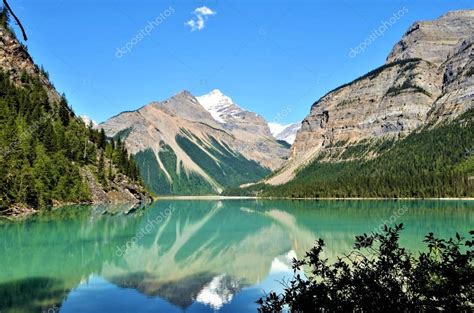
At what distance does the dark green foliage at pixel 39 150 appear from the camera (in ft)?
236

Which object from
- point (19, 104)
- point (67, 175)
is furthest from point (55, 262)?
point (19, 104)

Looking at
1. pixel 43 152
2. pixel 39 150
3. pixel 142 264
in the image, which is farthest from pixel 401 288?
pixel 43 152

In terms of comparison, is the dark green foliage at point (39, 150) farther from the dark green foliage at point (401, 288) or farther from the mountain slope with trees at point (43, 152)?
the dark green foliage at point (401, 288)

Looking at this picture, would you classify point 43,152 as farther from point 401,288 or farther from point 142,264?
point 401,288

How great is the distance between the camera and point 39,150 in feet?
280

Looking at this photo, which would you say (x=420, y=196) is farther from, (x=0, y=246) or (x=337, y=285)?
(x=337, y=285)

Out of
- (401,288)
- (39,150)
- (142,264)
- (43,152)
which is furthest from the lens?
(43,152)

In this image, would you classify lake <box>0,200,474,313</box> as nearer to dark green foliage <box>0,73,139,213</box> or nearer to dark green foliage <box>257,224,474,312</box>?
dark green foliage <box>257,224,474,312</box>

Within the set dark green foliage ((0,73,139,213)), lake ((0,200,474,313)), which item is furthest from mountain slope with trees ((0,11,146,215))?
lake ((0,200,474,313))

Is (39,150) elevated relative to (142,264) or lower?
elevated

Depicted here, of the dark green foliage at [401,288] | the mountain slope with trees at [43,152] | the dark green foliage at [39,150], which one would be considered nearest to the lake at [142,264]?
the dark green foliage at [401,288]

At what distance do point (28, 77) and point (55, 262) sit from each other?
9993 centimetres

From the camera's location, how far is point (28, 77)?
11625 cm

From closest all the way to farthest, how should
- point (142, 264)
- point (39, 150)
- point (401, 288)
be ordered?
point (401, 288), point (142, 264), point (39, 150)
